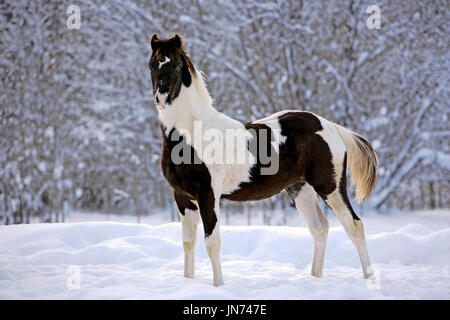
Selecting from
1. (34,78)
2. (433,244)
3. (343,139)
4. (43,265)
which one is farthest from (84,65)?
(433,244)

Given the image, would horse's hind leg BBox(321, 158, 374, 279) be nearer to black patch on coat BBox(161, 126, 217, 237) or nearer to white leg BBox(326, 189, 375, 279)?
white leg BBox(326, 189, 375, 279)

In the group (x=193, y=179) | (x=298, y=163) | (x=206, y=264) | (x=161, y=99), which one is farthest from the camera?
(x=206, y=264)

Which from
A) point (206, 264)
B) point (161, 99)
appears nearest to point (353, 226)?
point (206, 264)

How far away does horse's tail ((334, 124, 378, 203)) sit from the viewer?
4523 mm

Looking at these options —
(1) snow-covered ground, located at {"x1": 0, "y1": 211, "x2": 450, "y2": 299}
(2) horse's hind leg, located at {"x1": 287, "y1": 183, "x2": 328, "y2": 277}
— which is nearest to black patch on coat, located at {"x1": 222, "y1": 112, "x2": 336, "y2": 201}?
(2) horse's hind leg, located at {"x1": 287, "y1": 183, "x2": 328, "y2": 277}

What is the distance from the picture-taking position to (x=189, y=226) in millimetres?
4137

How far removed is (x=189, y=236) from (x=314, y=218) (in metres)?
1.24

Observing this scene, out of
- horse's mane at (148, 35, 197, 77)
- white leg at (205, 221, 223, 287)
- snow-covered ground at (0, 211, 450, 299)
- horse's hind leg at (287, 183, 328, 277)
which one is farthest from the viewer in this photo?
horse's hind leg at (287, 183, 328, 277)

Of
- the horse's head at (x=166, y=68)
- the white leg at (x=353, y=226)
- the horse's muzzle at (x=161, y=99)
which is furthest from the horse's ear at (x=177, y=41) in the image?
the white leg at (x=353, y=226)

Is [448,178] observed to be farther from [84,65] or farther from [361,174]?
[84,65]

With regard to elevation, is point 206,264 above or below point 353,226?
below

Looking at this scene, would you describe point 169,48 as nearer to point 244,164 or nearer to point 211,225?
point 244,164

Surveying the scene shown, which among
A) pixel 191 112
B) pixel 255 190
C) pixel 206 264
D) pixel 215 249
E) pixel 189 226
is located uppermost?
pixel 191 112

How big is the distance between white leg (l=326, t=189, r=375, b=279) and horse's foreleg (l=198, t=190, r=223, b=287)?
116cm
